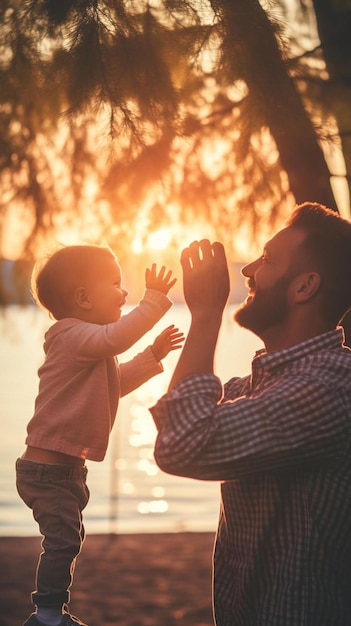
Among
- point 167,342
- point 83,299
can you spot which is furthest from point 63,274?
point 167,342

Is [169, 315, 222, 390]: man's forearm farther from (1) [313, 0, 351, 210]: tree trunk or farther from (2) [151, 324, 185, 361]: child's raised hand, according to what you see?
(1) [313, 0, 351, 210]: tree trunk

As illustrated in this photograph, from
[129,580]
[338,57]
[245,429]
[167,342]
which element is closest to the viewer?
[245,429]

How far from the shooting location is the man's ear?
7.04 feet

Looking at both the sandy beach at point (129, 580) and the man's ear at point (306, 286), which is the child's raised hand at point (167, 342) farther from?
the sandy beach at point (129, 580)

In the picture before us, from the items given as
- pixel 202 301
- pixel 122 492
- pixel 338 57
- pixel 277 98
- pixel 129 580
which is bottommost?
pixel 129 580

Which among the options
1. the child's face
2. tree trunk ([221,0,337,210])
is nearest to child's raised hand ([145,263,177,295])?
the child's face

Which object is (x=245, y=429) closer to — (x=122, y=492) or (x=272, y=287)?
(x=272, y=287)

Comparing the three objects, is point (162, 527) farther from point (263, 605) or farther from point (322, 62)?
point (263, 605)

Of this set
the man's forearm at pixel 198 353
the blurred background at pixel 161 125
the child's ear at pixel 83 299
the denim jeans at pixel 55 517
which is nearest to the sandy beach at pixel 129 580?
the blurred background at pixel 161 125

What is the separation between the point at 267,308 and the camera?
2150 millimetres

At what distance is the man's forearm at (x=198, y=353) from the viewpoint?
1.97 meters

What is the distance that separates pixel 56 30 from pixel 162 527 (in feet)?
36.8

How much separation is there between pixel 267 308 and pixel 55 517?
926 mm

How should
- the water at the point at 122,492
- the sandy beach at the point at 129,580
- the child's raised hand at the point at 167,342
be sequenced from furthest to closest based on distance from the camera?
the water at the point at 122,492, the sandy beach at the point at 129,580, the child's raised hand at the point at 167,342
